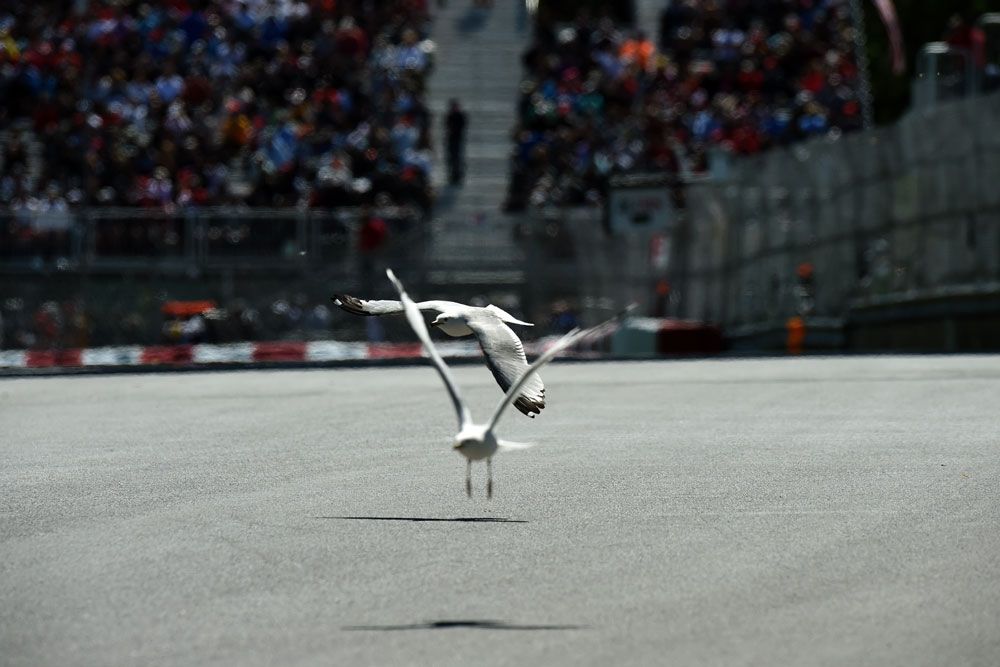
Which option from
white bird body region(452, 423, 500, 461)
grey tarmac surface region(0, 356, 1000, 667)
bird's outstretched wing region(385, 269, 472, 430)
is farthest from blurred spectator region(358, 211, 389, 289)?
white bird body region(452, 423, 500, 461)

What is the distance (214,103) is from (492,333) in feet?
79.9

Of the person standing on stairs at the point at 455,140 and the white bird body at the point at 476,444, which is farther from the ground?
the person standing on stairs at the point at 455,140

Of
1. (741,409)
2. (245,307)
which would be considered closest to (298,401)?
(741,409)

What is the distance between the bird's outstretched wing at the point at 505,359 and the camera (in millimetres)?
8992

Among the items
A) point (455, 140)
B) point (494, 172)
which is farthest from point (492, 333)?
point (494, 172)

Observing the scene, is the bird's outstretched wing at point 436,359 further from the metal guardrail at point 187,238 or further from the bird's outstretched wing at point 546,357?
the metal guardrail at point 187,238

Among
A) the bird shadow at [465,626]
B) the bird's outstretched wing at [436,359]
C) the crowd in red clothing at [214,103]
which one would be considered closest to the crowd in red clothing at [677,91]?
the crowd in red clothing at [214,103]

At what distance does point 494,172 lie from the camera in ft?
112

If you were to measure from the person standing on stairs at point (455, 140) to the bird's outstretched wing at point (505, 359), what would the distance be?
2359 cm

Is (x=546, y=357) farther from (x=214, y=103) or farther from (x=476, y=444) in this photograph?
(x=214, y=103)

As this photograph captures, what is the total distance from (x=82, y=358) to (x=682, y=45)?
44.6 feet

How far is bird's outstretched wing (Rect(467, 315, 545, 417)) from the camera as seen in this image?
899 cm

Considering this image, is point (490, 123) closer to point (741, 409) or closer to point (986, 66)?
point (986, 66)

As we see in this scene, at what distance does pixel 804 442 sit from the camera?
14789 mm
